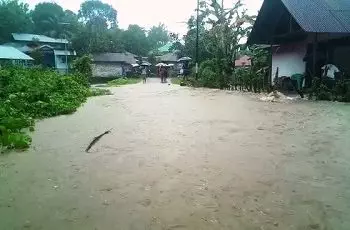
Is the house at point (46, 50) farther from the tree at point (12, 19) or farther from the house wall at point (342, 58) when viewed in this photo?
the house wall at point (342, 58)

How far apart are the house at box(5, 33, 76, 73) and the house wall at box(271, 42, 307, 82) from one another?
2901 cm

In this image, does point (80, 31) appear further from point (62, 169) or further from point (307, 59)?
point (62, 169)

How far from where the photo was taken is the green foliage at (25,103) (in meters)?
6.85

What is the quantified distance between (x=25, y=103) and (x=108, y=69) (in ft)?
121

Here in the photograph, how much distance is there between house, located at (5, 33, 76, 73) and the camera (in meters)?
44.1

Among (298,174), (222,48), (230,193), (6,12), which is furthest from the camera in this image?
(6,12)

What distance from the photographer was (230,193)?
418 cm

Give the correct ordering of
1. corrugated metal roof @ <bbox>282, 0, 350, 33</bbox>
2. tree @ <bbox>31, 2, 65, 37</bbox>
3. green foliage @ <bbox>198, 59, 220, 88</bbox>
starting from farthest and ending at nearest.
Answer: tree @ <bbox>31, 2, 65, 37</bbox>, green foliage @ <bbox>198, 59, 220, 88</bbox>, corrugated metal roof @ <bbox>282, 0, 350, 33</bbox>

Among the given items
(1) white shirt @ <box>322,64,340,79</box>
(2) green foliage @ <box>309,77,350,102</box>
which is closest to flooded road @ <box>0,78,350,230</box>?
(2) green foliage @ <box>309,77,350,102</box>

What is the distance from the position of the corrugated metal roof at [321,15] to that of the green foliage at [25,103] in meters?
9.23

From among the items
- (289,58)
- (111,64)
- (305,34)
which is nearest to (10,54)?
(111,64)

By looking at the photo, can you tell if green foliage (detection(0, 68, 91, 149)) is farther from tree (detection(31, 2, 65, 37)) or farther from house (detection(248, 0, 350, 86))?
tree (detection(31, 2, 65, 37))

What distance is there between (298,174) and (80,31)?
44.1 metres

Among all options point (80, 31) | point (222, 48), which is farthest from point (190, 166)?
point (80, 31)
